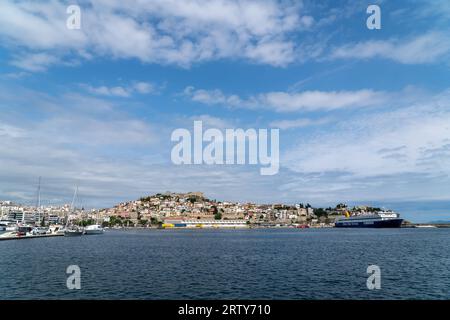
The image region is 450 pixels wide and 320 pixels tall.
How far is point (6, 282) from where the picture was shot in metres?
33.7

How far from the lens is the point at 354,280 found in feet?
114

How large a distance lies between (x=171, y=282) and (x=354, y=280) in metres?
18.1

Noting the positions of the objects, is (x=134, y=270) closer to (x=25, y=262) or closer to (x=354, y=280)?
(x=25, y=262)

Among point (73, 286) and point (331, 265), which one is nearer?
point (73, 286)
